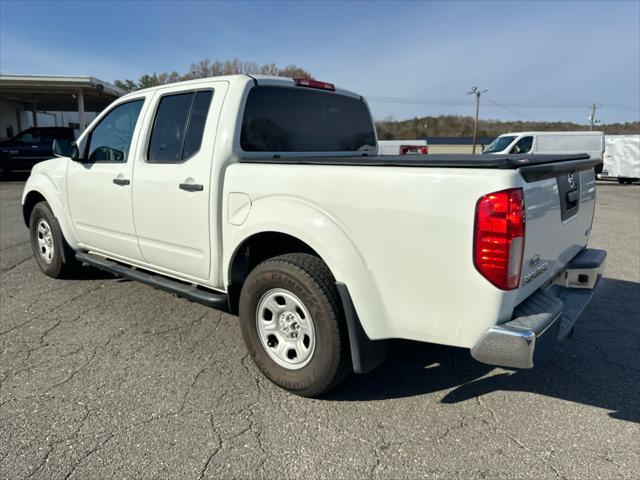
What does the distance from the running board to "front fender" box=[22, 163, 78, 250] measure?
0.26m

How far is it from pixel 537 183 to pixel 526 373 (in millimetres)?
1581

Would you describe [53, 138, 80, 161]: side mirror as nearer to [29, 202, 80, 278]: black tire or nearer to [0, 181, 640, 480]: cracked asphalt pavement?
[29, 202, 80, 278]: black tire

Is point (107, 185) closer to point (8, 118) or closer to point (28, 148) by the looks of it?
point (28, 148)

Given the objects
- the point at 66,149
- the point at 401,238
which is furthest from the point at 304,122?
the point at 66,149

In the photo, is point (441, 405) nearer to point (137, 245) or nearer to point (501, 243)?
point (501, 243)

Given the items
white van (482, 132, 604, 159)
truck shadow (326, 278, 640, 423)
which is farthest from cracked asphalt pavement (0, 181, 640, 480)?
white van (482, 132, 604, 159)

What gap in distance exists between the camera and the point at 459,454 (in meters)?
2.41

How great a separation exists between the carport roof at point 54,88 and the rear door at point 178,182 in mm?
16925

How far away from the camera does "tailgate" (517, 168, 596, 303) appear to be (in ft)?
7.52

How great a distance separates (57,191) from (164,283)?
2006 millimetres

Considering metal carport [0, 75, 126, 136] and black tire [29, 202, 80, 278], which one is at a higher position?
metal carport [0, 75, 126, 136]

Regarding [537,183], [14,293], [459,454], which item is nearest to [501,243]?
[537,183]

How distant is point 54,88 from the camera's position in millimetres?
19453

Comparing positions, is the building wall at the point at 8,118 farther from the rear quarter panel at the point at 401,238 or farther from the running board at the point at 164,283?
the rear quarter panel at the point at 401,238
